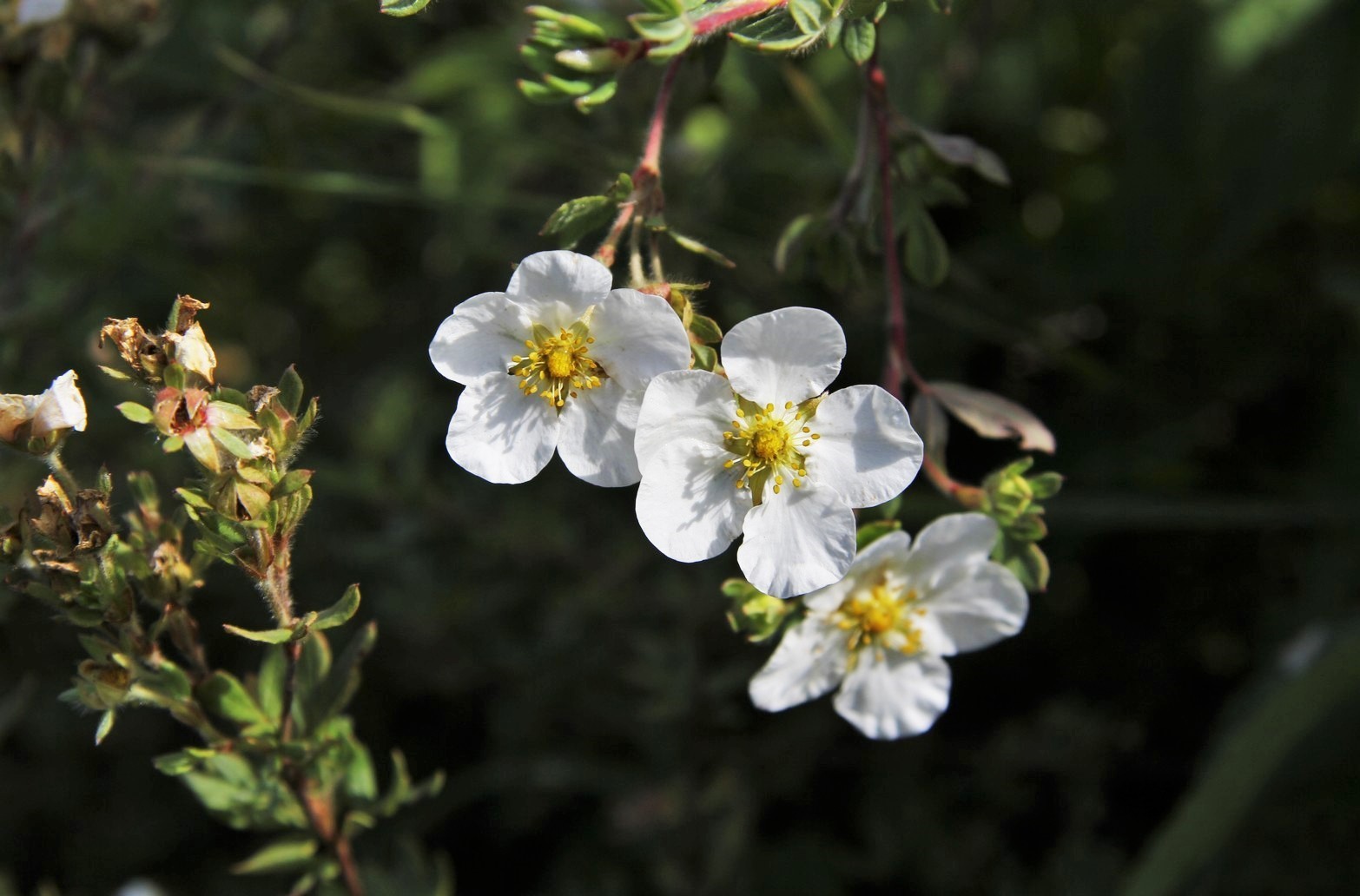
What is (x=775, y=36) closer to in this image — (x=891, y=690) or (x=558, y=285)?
(x=558, y=285)

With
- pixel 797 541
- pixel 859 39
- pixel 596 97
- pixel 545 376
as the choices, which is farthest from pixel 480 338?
pixel 859 39

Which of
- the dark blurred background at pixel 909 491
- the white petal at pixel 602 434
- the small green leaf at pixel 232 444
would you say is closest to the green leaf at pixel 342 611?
the small green leaf at pixel 232 444

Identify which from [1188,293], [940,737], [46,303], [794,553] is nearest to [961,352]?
[1188,293]

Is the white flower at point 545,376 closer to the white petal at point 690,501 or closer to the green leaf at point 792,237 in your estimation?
the white petal at point 690,501

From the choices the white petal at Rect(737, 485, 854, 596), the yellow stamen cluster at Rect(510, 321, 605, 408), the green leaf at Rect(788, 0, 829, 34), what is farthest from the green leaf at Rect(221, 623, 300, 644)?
the green leaf at Rect(788, 0, 829, 34)

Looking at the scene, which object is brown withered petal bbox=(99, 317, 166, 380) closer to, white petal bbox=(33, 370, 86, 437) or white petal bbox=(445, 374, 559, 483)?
white petal bbox=(33, 370, 86, 437)

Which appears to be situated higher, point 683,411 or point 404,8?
point 404,8
